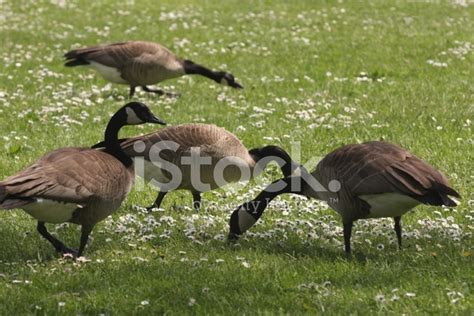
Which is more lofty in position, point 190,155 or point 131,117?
point 131,117

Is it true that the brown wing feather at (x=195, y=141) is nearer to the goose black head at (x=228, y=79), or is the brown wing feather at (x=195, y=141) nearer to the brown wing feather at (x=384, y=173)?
the brown wing feather at (x=384, y=173)

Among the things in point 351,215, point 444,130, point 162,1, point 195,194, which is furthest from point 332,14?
point 351,215

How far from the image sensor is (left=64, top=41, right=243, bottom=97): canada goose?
14938 mm

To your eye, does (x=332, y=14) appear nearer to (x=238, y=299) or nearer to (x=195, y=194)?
(x=195, y=194)

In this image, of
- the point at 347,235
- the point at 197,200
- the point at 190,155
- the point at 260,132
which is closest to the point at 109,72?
the point at 260,132

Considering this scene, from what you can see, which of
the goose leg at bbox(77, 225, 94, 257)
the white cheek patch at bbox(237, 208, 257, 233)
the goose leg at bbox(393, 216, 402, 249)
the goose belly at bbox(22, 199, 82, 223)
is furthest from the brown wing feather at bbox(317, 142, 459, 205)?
the goose belly at bbox(22, 199, 82, 223)

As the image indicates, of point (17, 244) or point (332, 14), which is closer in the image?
point (17, 244)

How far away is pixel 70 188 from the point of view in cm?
744

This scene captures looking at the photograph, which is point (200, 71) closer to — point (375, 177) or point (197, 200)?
point (197, 200)

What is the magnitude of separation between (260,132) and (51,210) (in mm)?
5744

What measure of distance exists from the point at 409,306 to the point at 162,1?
21.5 meters

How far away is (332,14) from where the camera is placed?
941 inches

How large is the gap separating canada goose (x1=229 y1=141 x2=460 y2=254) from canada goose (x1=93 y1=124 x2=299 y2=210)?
1047 mm

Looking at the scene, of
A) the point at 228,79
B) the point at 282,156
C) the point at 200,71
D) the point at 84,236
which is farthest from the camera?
the point at 200,71
